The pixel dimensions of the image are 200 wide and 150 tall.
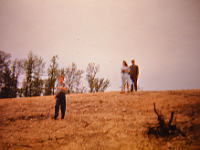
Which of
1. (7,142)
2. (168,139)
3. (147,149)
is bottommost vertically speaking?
(7,142)

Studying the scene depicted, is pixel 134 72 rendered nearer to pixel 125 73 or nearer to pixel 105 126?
pixel 125 73

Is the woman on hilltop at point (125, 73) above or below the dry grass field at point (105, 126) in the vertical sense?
above

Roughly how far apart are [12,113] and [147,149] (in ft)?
26.5

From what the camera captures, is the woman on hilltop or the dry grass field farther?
the woman on hilltop

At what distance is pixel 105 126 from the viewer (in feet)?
18.4

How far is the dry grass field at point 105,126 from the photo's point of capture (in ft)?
14.6

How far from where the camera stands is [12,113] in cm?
771

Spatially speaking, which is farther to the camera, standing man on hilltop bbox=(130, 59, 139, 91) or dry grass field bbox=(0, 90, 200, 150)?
standing man on hilltop bbox=(130, 59, 139, 91)

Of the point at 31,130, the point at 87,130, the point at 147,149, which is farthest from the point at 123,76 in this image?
the point at 31,130

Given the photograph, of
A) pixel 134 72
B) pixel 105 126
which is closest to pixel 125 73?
pixel 134 72

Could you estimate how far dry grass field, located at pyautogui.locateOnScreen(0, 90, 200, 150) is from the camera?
4.45 meters

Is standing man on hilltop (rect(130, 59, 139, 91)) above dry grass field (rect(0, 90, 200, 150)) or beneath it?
above

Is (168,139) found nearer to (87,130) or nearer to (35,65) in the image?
(87,130)

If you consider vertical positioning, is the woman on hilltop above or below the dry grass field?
above
